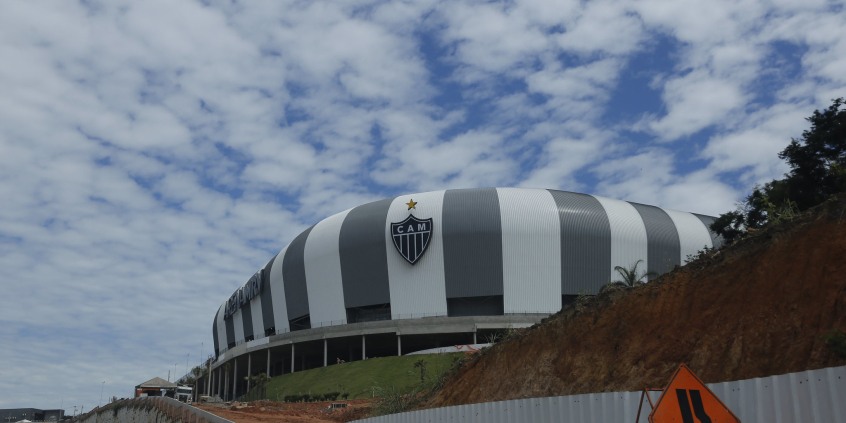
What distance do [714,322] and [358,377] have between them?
43554 millimetres

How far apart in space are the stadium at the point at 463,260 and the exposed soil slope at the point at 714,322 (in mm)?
41474

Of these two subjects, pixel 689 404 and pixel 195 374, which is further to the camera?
pixel 195 374

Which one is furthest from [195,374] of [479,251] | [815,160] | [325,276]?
[815,160]

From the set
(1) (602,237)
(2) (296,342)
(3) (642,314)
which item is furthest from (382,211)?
(3) (642,314)

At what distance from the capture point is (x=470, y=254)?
6312 centimetres

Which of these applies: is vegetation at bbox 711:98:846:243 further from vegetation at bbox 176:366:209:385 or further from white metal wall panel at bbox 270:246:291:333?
vegetation at bbox 176:366:209:385

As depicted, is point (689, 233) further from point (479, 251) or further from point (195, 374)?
point (195, 374)

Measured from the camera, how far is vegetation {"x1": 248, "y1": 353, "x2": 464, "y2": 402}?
164 feet

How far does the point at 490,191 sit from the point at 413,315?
14.2 meters

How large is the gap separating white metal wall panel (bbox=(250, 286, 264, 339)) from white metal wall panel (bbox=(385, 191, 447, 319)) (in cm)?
2200

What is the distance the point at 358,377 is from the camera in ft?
179

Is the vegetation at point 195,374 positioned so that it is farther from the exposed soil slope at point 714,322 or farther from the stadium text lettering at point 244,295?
the exposed soil slope at point 714,322

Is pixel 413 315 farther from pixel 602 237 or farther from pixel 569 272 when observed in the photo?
pixel 602 237

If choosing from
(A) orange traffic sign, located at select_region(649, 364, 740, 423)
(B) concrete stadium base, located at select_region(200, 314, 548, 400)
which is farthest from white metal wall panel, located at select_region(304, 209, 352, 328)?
(A) orange traffic sign, located at select_region(649, 364, 740, 423)
